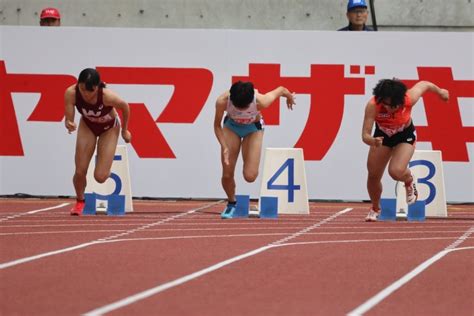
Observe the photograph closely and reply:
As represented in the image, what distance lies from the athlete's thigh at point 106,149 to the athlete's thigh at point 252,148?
155 centimetres

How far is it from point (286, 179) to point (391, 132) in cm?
202

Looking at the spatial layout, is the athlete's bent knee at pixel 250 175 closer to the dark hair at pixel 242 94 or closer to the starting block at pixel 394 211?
the dark hair at pixel 242 94

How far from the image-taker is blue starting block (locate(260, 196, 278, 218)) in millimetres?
16578

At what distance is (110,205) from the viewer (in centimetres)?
1666

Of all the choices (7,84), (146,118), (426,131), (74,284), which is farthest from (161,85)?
Result: (74,284)

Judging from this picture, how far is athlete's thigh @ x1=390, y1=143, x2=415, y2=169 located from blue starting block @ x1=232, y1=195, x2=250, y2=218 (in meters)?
1.84

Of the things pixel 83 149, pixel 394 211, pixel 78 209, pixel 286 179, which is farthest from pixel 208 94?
pixel 394 211

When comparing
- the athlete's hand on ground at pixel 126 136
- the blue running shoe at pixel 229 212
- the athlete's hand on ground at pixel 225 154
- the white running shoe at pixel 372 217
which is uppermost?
the athlete's hand on ground at pixel 126 136

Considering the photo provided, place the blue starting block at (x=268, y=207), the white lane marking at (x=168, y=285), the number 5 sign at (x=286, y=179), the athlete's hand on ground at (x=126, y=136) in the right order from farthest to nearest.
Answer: the number 5 sign at (x=286, y=179) < the blue starting block at (x=268, y=207) < the athlete's hand on ground at (x=126, y=136) < the white lane marking at (x=168, y=285)

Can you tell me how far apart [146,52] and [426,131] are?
12.7 feet

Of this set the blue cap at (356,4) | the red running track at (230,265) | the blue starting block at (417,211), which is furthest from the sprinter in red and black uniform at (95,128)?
the blue cap at (356,4)

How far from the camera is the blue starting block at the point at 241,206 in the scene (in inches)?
656

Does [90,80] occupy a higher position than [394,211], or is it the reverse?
[90,80]

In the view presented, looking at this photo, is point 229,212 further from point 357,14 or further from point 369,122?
point 357,14
